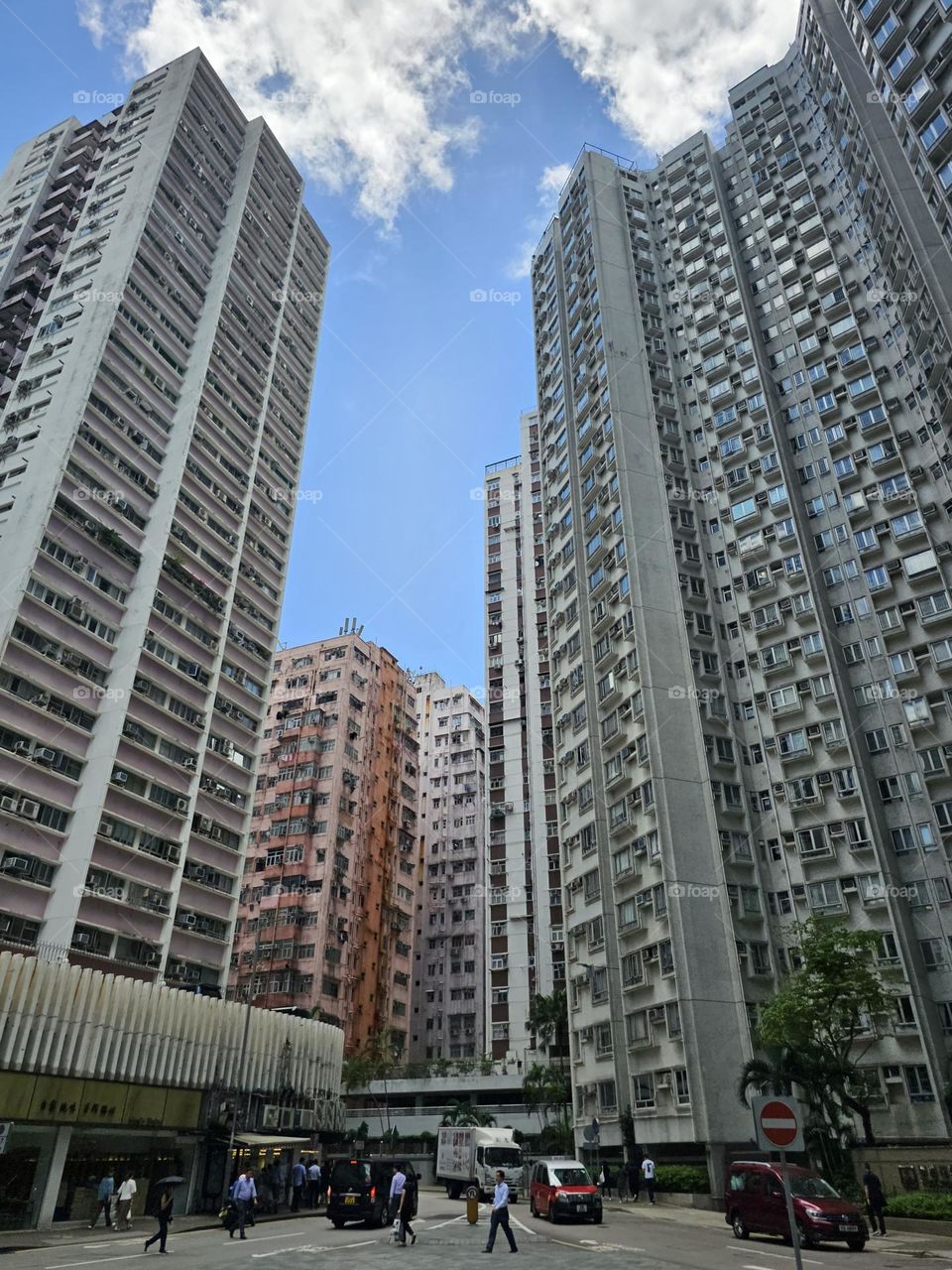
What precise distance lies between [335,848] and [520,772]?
17.2m

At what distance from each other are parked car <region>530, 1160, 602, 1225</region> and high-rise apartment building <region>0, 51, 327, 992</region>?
25022mm

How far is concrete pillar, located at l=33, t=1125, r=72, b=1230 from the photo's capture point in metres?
27.0

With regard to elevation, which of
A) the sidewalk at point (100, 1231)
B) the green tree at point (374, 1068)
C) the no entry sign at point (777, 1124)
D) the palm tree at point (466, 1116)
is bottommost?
the sidewalk at point (100, 1231)

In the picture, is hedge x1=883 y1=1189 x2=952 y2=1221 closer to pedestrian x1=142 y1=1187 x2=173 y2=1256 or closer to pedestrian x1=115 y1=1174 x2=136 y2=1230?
pedestrian x1=142 y1=1187 x2=173 y2=1256

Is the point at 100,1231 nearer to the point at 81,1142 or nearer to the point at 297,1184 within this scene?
the point at 81,1142

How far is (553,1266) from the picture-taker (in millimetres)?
15383

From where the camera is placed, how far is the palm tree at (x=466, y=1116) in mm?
57375

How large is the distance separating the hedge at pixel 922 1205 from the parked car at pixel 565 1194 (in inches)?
320

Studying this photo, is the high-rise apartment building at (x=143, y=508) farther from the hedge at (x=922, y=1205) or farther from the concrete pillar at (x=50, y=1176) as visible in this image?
the hedge at (x=922, y=1205)

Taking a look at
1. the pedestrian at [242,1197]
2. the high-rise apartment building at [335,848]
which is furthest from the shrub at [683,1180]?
the high-rise apartment building at [335,848]

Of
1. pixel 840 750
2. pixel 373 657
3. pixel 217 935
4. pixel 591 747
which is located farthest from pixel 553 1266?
pixel 373 657

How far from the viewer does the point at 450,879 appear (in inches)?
3595

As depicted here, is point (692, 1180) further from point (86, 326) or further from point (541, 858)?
point (86, 326)

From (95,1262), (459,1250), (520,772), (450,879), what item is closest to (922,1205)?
(459,1250)
